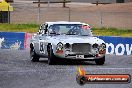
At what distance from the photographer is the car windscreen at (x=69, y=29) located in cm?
1966

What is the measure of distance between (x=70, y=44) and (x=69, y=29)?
5.21 ft

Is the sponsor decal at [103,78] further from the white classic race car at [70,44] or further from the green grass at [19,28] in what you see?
the green grass at [19,28]

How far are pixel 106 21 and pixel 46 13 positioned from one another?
9.50 meters

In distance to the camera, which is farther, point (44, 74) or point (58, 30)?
point (58, 30)

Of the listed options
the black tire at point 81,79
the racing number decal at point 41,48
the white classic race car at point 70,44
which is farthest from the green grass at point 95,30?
the black tire at point 81,79

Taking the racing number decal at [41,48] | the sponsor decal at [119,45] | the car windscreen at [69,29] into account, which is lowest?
the sponsor decal at [119,45]

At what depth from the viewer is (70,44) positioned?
18156mm

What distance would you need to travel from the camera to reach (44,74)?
14.8m

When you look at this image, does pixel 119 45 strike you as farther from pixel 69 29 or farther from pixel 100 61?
pixel 100 61

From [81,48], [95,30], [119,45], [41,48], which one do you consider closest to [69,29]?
[41,48]

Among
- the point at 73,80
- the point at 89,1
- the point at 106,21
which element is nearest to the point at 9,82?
the point at 73,80

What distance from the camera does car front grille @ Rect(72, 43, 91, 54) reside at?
18250 mm

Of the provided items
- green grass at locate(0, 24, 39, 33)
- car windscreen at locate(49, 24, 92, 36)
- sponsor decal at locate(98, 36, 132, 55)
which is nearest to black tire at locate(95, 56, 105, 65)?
car windscreen at locate(49, 24, 92, 36)

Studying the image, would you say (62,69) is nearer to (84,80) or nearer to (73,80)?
(73,80)
